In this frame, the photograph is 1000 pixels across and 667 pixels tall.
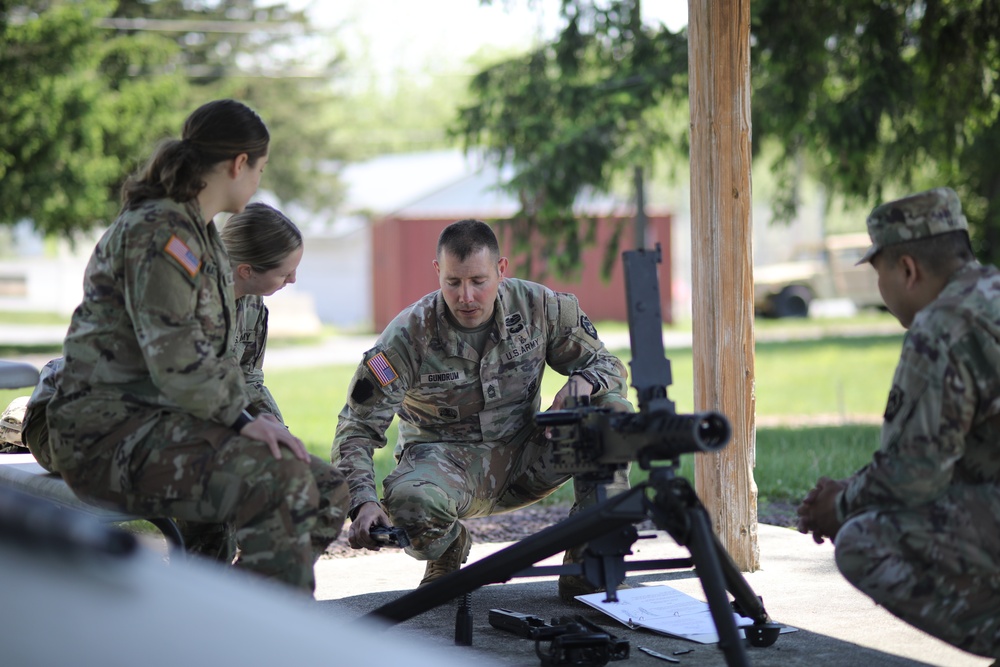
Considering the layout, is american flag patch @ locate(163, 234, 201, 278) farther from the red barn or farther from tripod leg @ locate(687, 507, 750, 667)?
the red barn

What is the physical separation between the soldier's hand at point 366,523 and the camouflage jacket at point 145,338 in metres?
0.76

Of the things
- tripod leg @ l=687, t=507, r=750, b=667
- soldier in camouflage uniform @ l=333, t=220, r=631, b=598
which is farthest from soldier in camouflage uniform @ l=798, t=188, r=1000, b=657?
soldier in camouflage uniform @ l=333, t=220, r=631, b=598

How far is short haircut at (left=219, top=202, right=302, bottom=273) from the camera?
14.3ft

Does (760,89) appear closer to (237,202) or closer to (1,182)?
(237,202)

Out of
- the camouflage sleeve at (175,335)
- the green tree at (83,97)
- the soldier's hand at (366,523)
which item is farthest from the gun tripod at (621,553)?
the green tree at (83,97)

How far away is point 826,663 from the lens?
3.76m

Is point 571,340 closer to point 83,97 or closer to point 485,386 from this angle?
point 485,386

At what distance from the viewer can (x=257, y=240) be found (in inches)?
171

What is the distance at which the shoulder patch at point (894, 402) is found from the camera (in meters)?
3.09

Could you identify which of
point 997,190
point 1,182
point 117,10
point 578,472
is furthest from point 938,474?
point 117,10

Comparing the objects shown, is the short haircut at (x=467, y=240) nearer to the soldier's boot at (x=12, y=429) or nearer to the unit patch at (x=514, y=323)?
the unit patch at (x=514, y=323)

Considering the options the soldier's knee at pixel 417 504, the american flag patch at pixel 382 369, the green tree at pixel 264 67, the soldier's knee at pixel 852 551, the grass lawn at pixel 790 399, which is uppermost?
the green tree at pixel 264 67

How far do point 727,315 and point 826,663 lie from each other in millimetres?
1846

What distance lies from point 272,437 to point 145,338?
44 cm
